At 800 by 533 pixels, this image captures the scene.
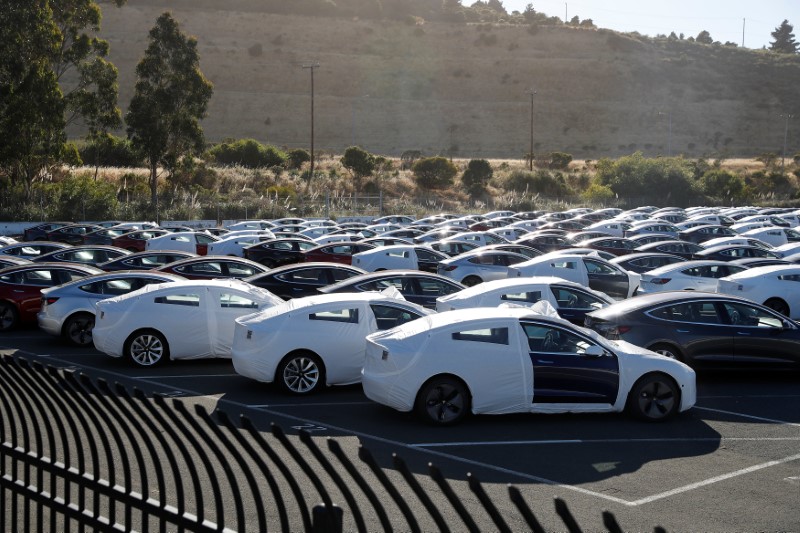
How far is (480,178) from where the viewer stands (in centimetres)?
7425

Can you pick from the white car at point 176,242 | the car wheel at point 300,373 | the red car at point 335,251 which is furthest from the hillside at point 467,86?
the car wheel at point 300,373

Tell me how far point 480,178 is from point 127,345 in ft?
199

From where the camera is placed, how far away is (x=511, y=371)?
1169 centimetres

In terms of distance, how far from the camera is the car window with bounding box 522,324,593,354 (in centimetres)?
1195

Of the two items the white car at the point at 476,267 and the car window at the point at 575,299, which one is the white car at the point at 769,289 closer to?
the car window at the point at 575,299

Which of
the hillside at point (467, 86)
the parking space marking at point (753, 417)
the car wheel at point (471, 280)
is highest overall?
the hillside at point (467, 86)

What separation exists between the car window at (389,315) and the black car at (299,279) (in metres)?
5.76

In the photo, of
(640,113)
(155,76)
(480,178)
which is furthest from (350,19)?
(155,76)

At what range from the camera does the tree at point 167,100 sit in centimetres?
4797

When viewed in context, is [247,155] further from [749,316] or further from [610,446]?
[610,446]

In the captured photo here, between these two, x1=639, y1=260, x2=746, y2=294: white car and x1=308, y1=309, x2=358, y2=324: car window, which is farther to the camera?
x1=639, y1=260, x2=746, y2=294: white car

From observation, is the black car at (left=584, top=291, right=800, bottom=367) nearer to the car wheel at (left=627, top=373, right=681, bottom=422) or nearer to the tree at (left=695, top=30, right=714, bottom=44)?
the car wheel at (left=627, top=373, right=681, bottom=422)

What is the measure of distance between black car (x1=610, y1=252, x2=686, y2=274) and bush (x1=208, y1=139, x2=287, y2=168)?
5329 cm

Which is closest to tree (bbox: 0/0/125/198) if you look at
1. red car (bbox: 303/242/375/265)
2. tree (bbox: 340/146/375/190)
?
red car (bbox: 303/242/375/265)
